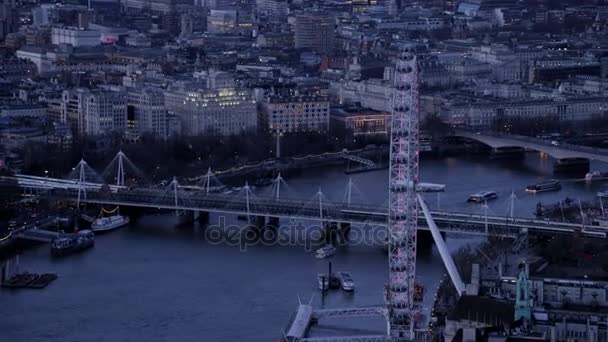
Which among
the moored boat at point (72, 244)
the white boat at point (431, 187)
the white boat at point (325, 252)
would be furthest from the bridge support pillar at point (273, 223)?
the white boat at point (431, 187)

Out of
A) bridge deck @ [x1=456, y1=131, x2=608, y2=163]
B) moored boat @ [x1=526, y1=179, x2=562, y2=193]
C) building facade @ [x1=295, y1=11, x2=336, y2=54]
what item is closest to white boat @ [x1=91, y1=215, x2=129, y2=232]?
moored boat @ [x1=526, y1=179, x2=562, y2=193]

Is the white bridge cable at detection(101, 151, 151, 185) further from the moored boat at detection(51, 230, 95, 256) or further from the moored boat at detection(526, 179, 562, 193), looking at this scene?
the moored boat at detection(526, 179, 562, 193)

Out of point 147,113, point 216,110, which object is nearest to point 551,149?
point 216,110

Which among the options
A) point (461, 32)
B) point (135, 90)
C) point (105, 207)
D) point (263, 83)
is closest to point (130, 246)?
point (105, 207)

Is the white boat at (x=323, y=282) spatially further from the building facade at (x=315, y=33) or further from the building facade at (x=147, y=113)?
the building facade at (x=315, y=33)

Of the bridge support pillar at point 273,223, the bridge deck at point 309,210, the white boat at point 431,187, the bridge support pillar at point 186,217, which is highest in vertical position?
the bridge deck at point 309,210
